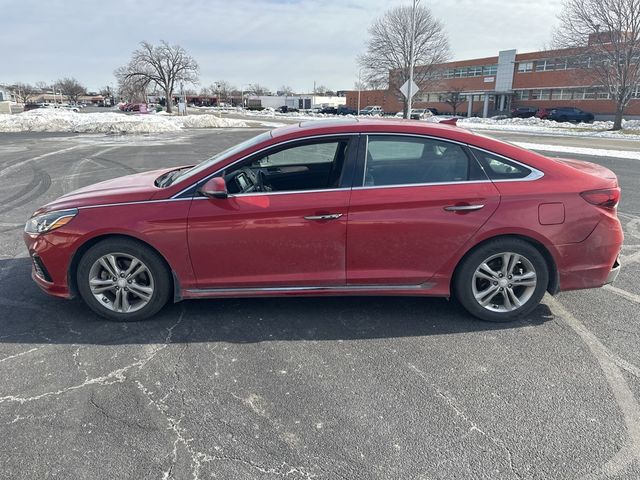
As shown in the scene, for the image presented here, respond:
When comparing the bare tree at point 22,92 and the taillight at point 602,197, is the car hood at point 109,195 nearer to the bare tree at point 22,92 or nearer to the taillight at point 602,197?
the taillight at point 602,197

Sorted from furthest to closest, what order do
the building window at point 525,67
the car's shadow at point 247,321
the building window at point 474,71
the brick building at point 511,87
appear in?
the building window at point 474,71 < the building window at point 525,67 < the brick building at point 511,87 < the car's shadow at point 247,321

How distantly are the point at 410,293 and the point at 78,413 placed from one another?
2474 millimetres

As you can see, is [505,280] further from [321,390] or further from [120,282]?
[120,282]

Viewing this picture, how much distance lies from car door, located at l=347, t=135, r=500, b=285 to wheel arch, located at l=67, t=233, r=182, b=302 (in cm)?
141

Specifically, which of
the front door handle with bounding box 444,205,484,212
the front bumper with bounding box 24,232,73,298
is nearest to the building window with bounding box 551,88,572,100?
the front door handle with bounding box 444,205,484,212

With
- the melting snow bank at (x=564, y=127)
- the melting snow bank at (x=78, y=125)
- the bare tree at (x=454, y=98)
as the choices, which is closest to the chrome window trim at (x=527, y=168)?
the melting snow bank at (x=564, y=127)

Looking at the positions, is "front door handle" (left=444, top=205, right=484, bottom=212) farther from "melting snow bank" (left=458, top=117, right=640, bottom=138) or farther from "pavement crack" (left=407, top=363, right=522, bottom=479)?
"melting snow bank" (left=458, top=117, right=640, bottom=138)

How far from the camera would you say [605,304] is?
4.10m

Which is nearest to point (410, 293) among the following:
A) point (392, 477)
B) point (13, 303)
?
point (392, 477)

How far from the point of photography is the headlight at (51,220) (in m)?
3.55

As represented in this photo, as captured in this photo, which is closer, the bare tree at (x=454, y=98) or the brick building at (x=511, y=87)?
the brick building at (x=511, y=87)

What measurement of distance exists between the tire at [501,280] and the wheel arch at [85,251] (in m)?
2.29

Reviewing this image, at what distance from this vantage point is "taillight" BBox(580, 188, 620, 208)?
3553 mm

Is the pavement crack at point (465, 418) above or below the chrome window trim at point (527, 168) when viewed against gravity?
below
